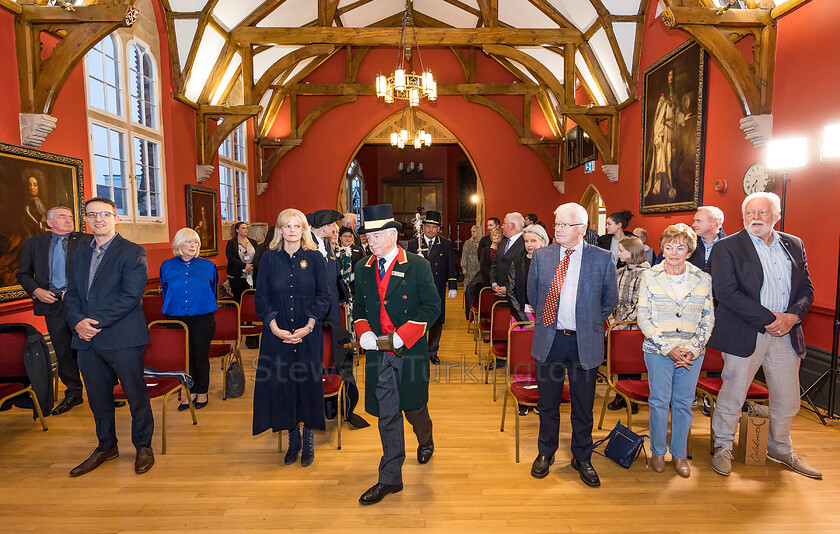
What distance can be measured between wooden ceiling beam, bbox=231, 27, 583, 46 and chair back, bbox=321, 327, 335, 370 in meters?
5.95

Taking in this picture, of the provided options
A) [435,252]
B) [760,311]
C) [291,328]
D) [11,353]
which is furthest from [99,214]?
[760,311]

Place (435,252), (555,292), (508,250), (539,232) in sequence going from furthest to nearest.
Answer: (435,252) < (508,250) < (539,232) < (555,292)

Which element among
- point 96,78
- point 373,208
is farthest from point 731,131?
point 96,78

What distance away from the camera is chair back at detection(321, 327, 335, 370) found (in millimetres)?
3676

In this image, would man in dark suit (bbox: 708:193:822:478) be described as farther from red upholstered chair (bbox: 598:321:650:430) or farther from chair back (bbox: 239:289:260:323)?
chair back (bbox: 239:289:260:323)

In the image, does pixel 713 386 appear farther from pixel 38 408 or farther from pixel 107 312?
pixel 38 408

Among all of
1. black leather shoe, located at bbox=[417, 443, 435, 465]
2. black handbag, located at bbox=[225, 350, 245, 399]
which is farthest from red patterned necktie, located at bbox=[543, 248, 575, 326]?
black handbag, located at bbox=[225, 350, 245, 399]

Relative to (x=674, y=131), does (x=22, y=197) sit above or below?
below

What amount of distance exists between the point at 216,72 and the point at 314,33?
1.97 m

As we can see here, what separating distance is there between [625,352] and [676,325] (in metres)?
0.63

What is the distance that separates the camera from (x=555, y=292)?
3023 millimetres

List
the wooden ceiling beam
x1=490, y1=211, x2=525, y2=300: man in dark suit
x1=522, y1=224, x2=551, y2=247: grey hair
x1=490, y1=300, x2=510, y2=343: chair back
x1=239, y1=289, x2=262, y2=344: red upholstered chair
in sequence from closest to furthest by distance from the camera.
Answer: x1=522, y1=224, x2=551, y2=247: grey hair, x1=490, y1=300, x2=510, y2=343: chair back, x1=490, y1=211, x2=525, y2=300: man in dark suit, x1=239, y1=289, x2=262, y2=344: red upholstered chair, the wooden ceiling beam

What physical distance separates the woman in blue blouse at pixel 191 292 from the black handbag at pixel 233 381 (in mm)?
323

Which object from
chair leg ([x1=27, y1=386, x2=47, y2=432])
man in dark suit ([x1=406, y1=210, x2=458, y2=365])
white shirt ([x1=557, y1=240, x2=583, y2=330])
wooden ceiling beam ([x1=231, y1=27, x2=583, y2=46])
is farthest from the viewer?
wooden ceiling beam ([x1=231, y1=27, x2=583, y2=46])
